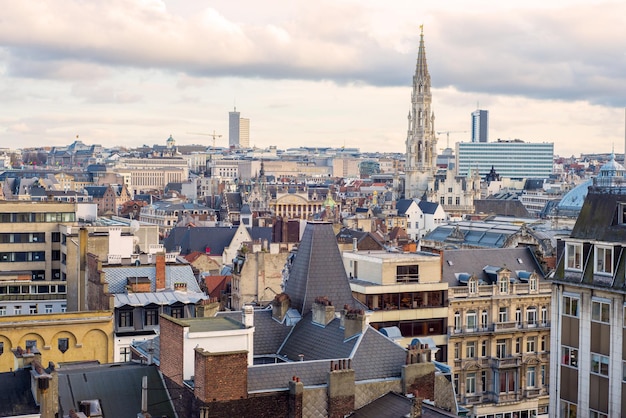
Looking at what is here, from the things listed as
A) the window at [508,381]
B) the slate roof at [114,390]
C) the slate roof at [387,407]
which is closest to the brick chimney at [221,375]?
the slate roof at [114,390]

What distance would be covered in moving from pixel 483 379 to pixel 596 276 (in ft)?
79.9

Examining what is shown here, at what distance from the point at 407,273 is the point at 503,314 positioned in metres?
8.45

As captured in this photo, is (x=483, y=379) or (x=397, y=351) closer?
(x=397, y=351)

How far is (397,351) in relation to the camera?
4041 centimetres

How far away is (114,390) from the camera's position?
131 feet

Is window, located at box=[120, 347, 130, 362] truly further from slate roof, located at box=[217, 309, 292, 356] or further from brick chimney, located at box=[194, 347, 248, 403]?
brick chimney, located at box=[194, 347, 248, 403]

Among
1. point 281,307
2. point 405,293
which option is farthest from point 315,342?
point 405,293

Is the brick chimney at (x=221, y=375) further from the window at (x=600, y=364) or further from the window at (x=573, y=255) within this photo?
the window at (x=573, y=255)

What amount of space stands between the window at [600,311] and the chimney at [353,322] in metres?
9.93

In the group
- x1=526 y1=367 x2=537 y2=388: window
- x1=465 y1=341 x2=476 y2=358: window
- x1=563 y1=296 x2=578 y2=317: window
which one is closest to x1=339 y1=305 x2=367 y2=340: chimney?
x1=563 y1=296 x2=578 y2=317: window

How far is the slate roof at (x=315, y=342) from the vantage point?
40.8 m

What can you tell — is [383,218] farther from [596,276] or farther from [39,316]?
[596,276]

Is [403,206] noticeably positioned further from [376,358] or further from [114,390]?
[114,390]

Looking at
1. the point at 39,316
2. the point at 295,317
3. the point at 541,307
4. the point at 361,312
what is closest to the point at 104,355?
the point at 39,316
